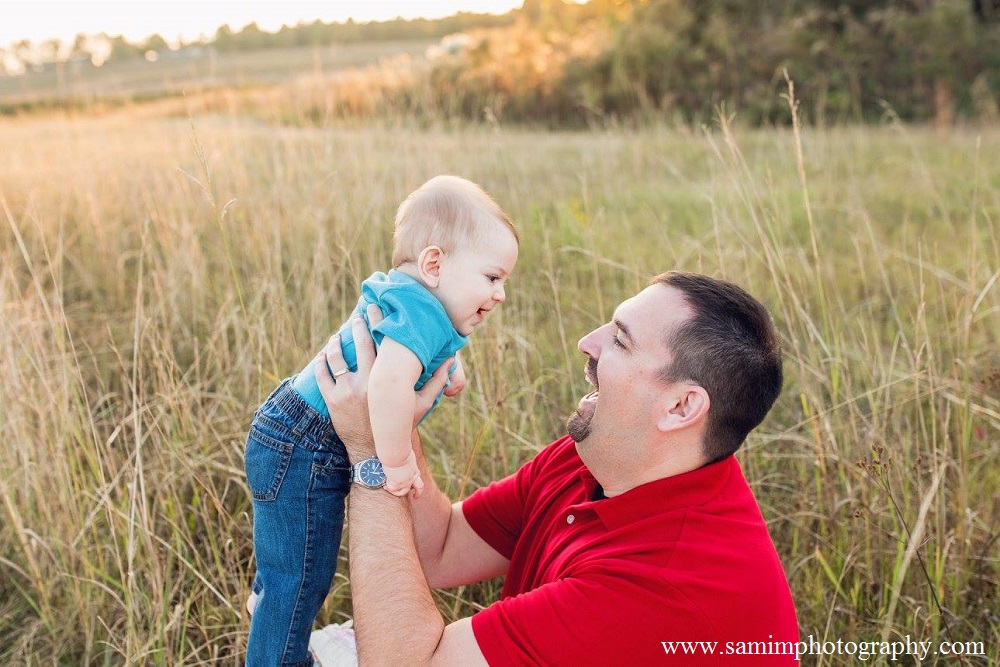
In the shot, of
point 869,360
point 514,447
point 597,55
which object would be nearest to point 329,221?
point 514,447

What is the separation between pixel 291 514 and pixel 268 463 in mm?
133

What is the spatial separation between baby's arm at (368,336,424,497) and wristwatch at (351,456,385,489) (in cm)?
8

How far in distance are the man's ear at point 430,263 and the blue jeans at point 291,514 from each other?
0.41 metres

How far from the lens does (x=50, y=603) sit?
109 inches

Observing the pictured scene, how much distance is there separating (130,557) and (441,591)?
3.17ft

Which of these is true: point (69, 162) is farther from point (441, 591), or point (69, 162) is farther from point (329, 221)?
point (441, 591)

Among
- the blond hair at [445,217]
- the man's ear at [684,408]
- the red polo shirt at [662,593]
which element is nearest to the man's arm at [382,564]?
the red polo shirt at [662,593]

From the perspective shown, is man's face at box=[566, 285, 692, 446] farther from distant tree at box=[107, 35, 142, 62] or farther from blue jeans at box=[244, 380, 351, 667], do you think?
distant tree at box=[107, 35, 142, 62]

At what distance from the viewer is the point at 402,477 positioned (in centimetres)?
197

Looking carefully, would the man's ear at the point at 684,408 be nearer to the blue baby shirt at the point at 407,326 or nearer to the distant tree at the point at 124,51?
the blue baby shirt at the point at 407,326

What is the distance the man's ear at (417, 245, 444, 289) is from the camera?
195 cm

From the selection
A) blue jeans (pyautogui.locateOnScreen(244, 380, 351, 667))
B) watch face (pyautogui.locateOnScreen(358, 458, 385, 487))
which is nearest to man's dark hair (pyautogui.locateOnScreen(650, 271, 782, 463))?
watch face (pyautogui.locateOnScreen(358, 458, 385, 487))

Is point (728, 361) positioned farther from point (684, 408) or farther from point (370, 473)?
point (370, 473)

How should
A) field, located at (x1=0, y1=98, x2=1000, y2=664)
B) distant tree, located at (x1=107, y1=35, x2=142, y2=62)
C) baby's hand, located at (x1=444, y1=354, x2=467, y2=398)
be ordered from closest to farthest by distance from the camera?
1. baby's hand, located at (x1=444, y1=354, x2=467, y2=398)
2. field, located at (x1=0, y1=98, x2=1000, y2=664)
3. distant tree, located at (x1=107, y1=35, x2=142, y2=62)
